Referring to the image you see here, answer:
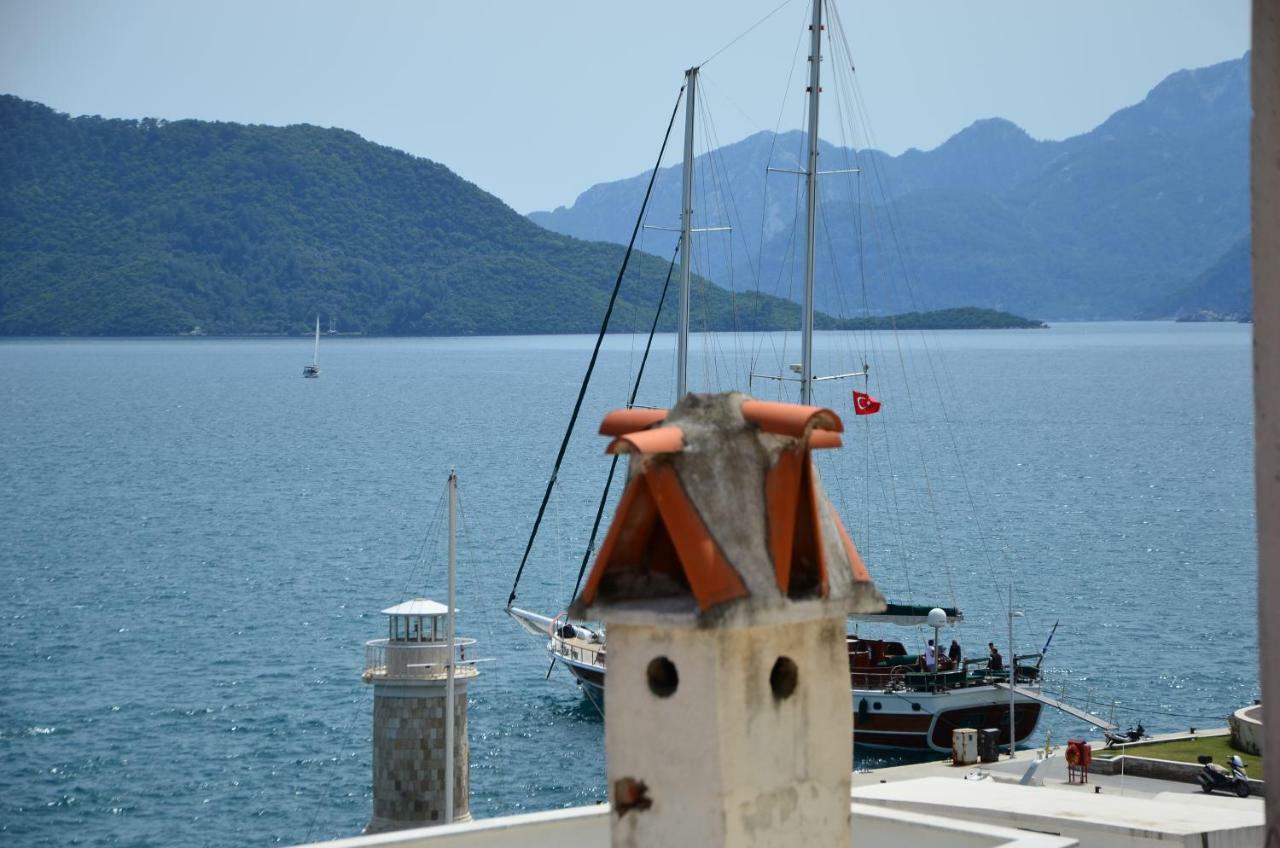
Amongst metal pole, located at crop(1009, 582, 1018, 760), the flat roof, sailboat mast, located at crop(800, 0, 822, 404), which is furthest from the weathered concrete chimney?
sailboat mast, located at crop(800, 0, 822, 404)

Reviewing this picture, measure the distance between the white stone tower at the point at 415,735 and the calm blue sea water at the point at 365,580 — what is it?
5.43m

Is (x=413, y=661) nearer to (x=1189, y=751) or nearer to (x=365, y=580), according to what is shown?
(x=1189, y=751)

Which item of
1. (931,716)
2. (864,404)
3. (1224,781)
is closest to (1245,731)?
(1224,781)

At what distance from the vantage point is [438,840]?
11.0 metres

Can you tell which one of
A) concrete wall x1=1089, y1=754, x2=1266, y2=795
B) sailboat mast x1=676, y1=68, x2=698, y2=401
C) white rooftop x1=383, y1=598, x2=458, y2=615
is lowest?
concrete wall x1=1089, y1=754, x2=1266, y2=795

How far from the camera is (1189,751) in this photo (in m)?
31.4

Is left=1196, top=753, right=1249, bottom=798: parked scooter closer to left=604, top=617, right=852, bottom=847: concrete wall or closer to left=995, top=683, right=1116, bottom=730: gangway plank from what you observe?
left=995, top=683, right=1116, bottom=730: gangway plank

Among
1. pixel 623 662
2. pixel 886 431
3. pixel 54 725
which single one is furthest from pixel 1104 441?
pixel 623 662

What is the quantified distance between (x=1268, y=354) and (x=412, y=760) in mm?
26553

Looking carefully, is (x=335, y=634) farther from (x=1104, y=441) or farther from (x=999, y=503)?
(x=1104, y=441)

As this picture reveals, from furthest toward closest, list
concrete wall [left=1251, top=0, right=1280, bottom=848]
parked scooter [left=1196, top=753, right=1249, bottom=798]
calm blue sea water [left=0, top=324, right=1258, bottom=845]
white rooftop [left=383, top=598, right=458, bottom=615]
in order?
calm blue sea water [left=0, top=324, right=1258, bottom=845], white rooftop [left=383, top=598, right=458, bottom=615], parked scooter [left=1196, top=753, right=1249, bottom=798], concrete wall [left=1251, top=0, right=1280, bottom=848]

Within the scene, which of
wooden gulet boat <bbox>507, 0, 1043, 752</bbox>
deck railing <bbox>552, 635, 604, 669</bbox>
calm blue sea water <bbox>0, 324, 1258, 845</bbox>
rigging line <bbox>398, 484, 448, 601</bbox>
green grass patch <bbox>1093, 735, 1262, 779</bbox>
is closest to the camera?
green grass patch <bbox>1093, 735, 1262, 779</bbox>

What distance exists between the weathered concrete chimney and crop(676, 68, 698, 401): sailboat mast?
3151cm

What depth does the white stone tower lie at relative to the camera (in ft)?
91.5
